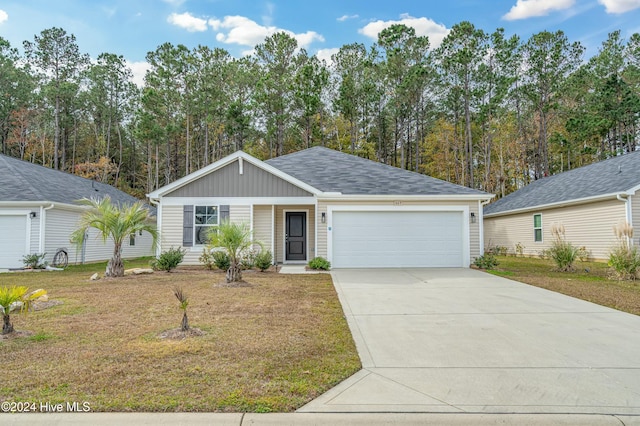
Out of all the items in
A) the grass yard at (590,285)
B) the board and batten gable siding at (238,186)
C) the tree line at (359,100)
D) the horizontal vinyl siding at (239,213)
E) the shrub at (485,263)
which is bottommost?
the grass yard at (590,285)

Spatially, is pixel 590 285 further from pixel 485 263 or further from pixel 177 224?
pixel 177 224

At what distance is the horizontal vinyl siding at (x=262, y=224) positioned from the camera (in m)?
13.0

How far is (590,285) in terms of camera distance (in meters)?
8.71

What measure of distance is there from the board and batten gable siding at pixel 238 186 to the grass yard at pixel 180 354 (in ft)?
19.0

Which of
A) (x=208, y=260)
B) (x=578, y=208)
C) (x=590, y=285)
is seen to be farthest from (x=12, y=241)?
(x=578, y=208)

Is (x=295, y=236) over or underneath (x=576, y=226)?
underneath

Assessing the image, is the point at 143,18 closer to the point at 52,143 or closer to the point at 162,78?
the point at 162,78

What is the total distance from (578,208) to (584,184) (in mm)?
1484

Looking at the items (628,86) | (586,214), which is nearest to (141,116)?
(586,214)

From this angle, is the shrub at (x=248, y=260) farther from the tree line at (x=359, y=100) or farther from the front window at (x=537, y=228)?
the tree line at (x=359, y=100)

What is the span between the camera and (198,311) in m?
5.91

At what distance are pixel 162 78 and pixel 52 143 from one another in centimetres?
1172

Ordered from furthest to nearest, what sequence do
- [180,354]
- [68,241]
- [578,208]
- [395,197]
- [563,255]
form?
[578,208] → [68,241] → [395,197] → [563,255] → [180,354]

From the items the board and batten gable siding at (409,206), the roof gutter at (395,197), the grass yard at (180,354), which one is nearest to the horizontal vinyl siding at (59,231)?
the grass yard at (180,354)
